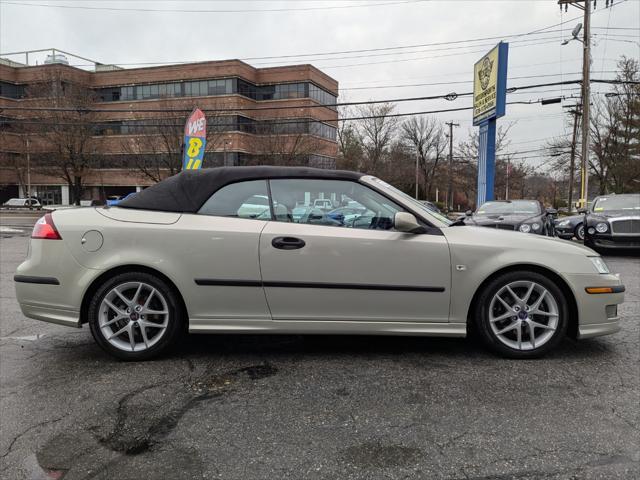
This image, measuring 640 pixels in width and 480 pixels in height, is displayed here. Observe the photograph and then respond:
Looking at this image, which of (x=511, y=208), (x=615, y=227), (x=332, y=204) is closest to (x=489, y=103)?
(x=511, y=208)

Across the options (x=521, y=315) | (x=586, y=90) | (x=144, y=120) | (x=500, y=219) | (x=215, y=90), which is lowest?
(x=521, y=315)

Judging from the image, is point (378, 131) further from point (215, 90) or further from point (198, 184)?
point (198, 184)

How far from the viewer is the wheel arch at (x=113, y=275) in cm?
372

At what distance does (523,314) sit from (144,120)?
41552 mm

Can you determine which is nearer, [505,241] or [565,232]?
[505,241]

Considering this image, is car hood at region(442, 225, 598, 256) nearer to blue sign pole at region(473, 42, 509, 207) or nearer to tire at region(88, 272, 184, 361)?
tire at region(88, 272, 184, 361)

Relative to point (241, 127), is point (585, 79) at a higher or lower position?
lower

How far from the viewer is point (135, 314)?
3738 millimetres

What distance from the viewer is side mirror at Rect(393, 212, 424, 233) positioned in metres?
3.59

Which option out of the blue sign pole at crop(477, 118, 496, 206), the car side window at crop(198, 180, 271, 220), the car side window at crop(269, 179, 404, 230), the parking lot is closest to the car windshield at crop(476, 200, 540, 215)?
the blue sign pole at crop(477, 118, 496, 206)

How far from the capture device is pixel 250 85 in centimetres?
5525

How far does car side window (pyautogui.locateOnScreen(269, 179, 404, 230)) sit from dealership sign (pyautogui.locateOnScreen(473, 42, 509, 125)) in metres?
15.0

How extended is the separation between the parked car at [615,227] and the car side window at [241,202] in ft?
32.4

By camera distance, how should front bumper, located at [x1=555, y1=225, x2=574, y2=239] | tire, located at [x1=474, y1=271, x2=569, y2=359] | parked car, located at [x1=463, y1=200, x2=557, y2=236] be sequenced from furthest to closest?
front bumper, located at [x1=555, y1=225, x2=574, y2=239], parked car, located at [x1=463, y1=200, x2=557, y2=236], tire, located at [x1=474, y1=271, x2=569, y2=359]
